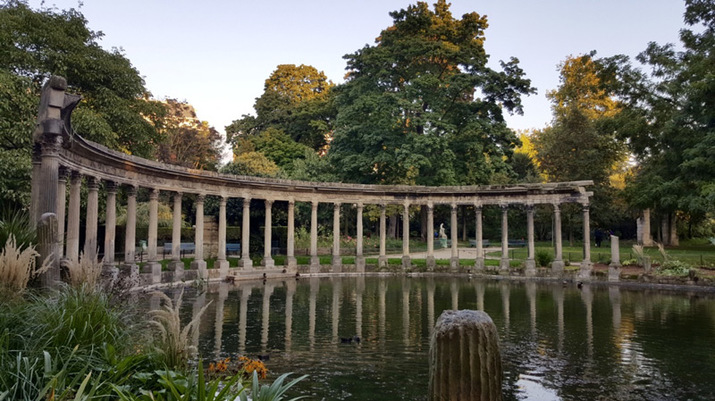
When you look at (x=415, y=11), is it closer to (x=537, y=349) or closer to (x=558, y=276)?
(x=558, y=276)

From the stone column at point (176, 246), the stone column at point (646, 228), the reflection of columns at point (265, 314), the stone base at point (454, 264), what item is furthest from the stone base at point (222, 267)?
the stone column at point (646, 228)

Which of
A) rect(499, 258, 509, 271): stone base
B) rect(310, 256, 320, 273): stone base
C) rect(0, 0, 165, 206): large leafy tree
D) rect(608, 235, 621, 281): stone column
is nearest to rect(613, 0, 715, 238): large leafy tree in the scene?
rect(608, 235, 621, 281): stone column

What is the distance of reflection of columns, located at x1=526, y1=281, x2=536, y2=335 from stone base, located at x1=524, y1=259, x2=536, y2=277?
2711 mm

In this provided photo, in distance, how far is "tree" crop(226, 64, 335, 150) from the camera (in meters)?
61.4

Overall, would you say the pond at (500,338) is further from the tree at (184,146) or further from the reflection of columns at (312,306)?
the tree at (184,146)

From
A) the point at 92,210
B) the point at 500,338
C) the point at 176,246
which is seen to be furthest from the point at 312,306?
the point at 176,246

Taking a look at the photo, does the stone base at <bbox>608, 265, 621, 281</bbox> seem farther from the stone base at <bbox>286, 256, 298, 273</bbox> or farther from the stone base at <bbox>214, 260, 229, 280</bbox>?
the stone base at <bbox>214, 260, 229, 280</bbox>

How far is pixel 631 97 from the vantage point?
39812mm

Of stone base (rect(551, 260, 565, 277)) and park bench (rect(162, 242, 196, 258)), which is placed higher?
park bench (rect(162, 242, 196, 258))

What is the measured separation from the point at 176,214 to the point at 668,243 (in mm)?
42398

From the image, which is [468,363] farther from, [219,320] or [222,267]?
[222,267]

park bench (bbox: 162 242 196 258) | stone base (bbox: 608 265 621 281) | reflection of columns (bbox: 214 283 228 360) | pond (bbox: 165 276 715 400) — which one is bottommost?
pond (bbox: 165 276 715 400)

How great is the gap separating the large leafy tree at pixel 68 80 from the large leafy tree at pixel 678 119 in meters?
35.2

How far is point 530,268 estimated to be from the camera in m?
34.8
